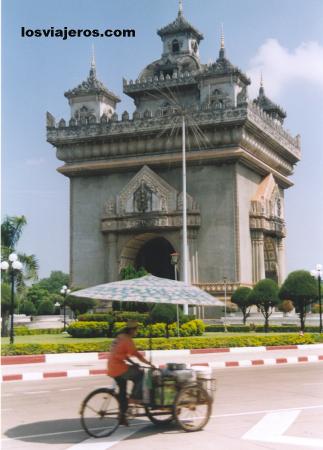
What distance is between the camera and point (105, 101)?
47.4 meters

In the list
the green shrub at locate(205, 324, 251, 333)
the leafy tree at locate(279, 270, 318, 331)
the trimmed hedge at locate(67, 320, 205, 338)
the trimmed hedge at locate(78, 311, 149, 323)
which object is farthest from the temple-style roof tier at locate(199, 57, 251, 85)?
the trimmed hedge at locate(67, 320, 205, 338)

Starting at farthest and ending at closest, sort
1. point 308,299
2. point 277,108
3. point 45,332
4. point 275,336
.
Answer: point 277,108 < point 45,332 < point 308,299 < point 275,336

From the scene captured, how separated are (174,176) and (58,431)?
118 feet

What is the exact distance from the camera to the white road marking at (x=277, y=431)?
7.57m

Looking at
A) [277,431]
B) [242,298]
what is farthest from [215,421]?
[242,298]

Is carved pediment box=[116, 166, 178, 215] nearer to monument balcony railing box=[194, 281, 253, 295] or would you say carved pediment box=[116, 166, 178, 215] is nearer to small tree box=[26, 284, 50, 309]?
monument balcony railing box=[194, 281, 253, 295]

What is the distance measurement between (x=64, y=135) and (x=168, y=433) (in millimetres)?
38531

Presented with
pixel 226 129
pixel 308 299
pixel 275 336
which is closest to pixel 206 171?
pixel 226 129

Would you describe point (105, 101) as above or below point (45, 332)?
above

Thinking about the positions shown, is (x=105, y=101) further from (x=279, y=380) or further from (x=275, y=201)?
(x=279, y=380)

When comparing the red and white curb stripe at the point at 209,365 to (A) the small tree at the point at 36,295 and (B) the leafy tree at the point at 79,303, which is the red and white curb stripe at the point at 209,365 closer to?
(B) the leafy tree at the point at 79,303

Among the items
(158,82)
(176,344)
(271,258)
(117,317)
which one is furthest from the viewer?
(271,258)

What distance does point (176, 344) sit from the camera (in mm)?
23016

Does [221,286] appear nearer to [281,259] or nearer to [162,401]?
[281,259]
